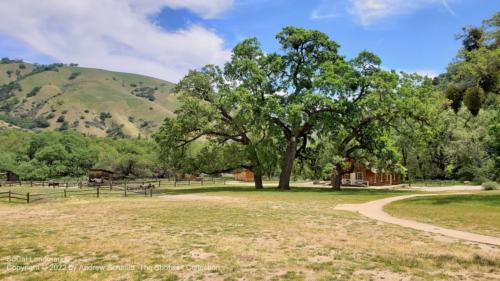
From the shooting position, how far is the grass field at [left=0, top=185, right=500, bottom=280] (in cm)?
884

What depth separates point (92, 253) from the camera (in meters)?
10.9

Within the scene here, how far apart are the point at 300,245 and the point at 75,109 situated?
188571 mm

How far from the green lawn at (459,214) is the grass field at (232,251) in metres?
2.67

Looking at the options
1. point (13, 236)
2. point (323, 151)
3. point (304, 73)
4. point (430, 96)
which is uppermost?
point (304, 73)

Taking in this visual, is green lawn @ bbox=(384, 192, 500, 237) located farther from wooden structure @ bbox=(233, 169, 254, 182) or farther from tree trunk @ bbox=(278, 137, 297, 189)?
wooden structure @ bbox=(233, 169, 254, 182)

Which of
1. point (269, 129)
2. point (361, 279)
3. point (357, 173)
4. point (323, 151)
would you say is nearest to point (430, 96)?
point (323, 151)

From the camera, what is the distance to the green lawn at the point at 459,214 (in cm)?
1538

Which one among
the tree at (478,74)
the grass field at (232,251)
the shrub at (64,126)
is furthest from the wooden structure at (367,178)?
the shrub at (64,126)

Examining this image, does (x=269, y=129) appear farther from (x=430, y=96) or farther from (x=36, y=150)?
(x=36, y=150)

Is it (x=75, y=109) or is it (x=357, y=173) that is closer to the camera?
(x=357, y=173)

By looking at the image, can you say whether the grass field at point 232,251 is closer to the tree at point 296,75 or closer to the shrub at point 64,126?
the tree at point 296,75

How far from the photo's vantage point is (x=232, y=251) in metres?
11.0

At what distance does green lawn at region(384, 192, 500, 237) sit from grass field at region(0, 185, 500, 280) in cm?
267

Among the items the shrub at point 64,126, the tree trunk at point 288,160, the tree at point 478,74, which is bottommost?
the tree trunk at point 288,160
